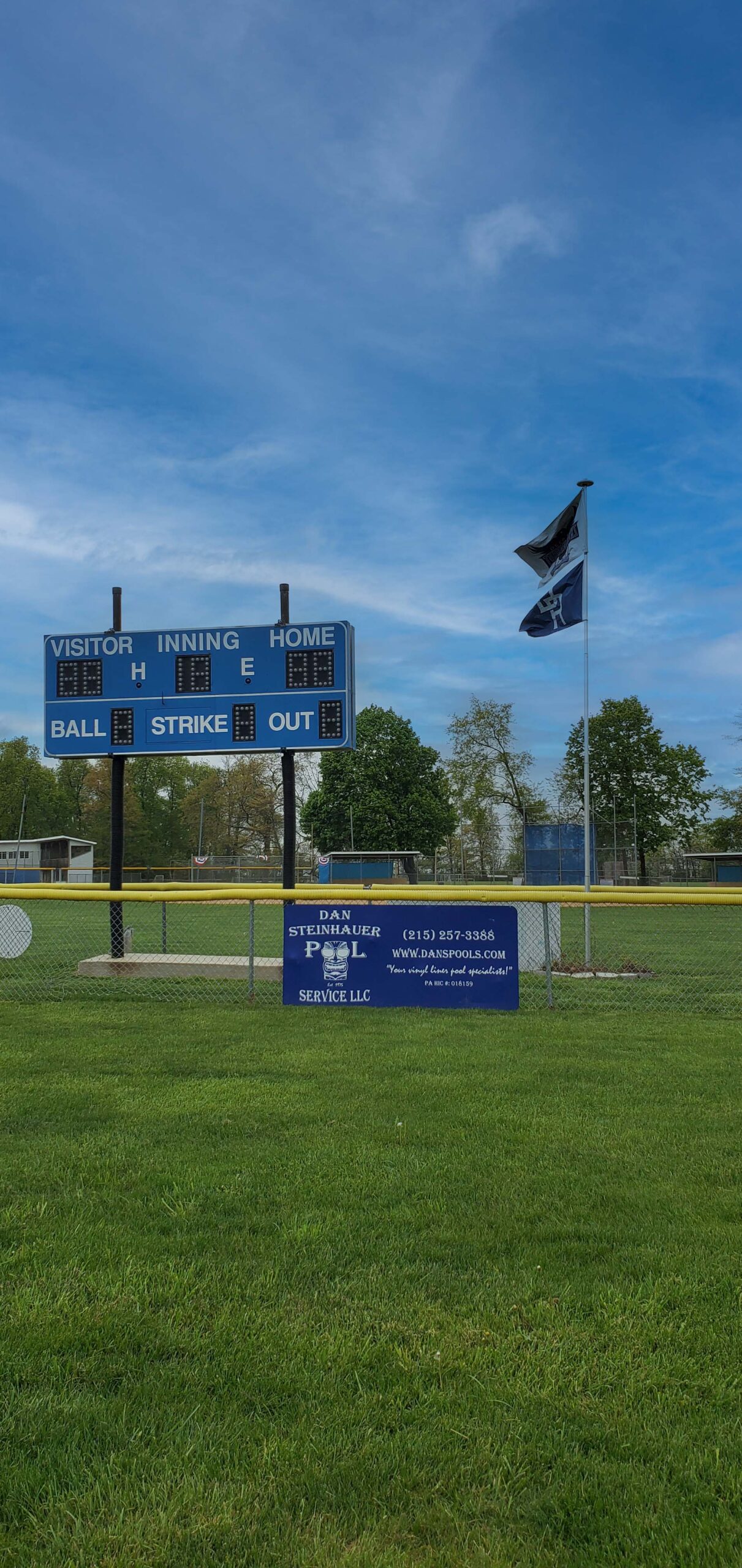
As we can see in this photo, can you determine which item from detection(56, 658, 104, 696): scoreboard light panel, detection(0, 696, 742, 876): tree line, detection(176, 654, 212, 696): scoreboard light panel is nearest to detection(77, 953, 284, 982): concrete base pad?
detection(176, 654, 212, 696): scoreboard light panel

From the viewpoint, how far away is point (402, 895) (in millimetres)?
10070

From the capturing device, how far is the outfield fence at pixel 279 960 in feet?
31.6

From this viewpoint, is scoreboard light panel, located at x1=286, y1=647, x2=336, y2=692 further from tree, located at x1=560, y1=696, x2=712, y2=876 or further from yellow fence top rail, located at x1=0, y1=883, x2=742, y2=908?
tree, located at x1=560, y1=696, x2=712, y2=876

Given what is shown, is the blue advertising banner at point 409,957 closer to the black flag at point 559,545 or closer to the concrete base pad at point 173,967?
the concrete base pad at point 173,967

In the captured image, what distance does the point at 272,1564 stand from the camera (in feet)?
6.65

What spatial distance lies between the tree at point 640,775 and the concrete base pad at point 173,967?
4487 centimetres

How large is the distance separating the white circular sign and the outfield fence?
2 cm

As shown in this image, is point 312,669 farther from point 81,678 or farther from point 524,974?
point 524,974

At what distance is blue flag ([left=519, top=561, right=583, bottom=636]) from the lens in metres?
13.9

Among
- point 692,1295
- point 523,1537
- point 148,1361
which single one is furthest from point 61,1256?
point 692,1295

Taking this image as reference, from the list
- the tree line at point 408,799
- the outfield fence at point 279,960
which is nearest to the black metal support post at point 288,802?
the outfield fence at point 279,960

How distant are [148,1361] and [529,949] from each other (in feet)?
29.4

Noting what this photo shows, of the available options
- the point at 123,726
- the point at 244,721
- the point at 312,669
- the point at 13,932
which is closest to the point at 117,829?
the point at 123,726

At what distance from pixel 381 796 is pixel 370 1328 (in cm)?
5640
